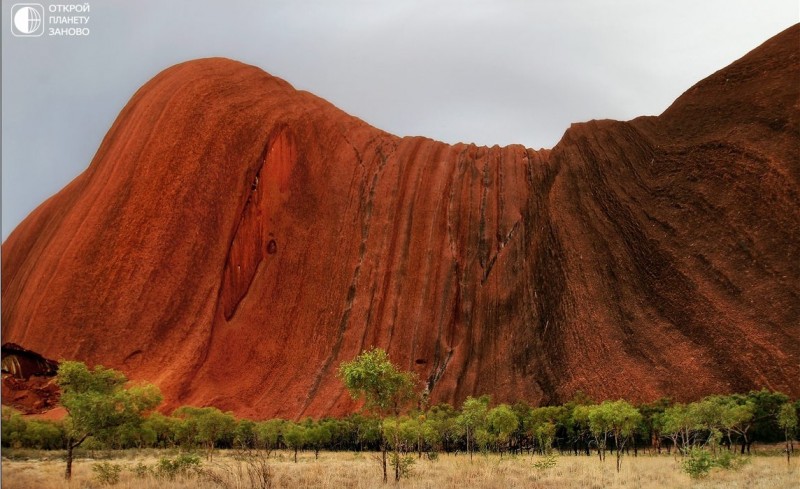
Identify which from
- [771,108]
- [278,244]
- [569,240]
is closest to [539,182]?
[569,240]

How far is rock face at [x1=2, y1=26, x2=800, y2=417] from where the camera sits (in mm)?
40188

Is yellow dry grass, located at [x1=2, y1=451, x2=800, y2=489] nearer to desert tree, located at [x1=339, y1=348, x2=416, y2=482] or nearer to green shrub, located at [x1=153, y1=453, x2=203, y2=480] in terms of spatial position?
green shrub, located at [x1=153, y1=453, x2=203, y2=480]

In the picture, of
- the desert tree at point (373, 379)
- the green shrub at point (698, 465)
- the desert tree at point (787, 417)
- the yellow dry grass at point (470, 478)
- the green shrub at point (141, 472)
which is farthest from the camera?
the desert tree at point (787, 417)

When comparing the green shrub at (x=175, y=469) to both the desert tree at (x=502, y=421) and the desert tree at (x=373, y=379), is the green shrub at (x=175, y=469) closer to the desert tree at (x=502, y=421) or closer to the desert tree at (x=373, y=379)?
the desert tree at (x=373, y=379)

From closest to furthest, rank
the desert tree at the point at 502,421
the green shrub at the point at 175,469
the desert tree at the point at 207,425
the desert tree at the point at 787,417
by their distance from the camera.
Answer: the green shrub at the point at 175,469
the desert tree at the point at 787,417
the desert tree at the point at 502,421
the desert tree at the point at 207,425

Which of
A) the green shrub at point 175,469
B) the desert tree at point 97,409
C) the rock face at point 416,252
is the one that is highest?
the rock face at point 416,252

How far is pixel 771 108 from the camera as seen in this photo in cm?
4378

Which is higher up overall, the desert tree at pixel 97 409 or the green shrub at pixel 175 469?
the desert tree at pixel 97 409

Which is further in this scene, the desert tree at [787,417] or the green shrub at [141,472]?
the desert tree at [787,417]

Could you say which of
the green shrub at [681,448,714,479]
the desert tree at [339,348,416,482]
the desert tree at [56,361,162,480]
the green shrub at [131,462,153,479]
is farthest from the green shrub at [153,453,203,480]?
the green shrub at [681,448,714,479]

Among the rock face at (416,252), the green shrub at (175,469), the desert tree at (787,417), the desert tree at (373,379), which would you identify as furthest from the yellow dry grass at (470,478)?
the rock face at (416,252)

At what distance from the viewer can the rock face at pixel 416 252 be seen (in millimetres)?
40188

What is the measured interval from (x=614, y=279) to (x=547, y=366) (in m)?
7.25

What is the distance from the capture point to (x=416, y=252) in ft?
184
